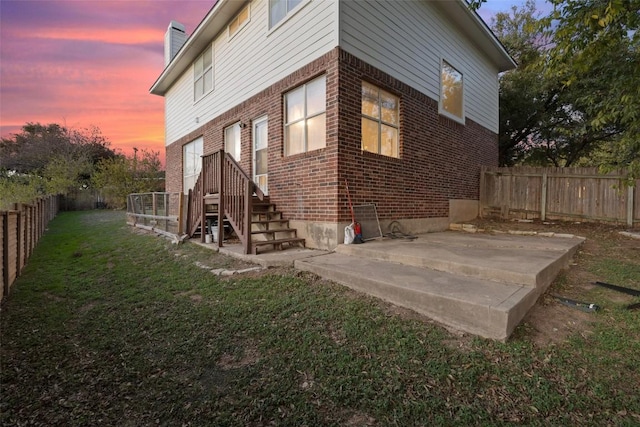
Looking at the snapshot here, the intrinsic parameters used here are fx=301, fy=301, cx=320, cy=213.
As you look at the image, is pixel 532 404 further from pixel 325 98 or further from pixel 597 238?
pixel 597 238

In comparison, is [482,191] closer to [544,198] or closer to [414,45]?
[544,198]

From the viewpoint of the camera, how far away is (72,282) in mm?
4438

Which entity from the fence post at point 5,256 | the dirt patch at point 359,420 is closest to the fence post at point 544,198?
the dirt patch at point 359,420

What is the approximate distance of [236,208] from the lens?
19.5ft

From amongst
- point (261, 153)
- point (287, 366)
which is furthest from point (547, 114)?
point (287, 366)

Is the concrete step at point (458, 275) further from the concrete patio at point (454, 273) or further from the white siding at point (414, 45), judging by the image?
the white siding at point (414, 45)

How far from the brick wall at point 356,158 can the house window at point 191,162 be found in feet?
4.85

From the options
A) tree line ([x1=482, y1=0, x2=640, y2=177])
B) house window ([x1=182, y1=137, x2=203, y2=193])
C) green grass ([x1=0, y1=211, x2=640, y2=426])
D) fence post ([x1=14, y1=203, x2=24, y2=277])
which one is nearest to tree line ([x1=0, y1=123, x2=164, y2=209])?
house window ([x1=182, y1=137, x2=203, y2=193])

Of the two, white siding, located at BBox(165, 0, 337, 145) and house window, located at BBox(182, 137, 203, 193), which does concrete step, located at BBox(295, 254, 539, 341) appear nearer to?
white siding, located at BBox(165, 0, 337, 145)

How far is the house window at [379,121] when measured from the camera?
6.26 metres

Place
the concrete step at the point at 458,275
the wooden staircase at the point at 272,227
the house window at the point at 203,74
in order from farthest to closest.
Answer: the house window at the point at 203,74
the wooden staircase at the point at 272,227
the concrete step at the point at 458,275

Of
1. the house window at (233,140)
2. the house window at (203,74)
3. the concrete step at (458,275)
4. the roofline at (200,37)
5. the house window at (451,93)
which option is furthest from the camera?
the house window at (203,74)

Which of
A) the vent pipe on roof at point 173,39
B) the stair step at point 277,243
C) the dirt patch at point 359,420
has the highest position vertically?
the vent pipe on roof at point 173,39

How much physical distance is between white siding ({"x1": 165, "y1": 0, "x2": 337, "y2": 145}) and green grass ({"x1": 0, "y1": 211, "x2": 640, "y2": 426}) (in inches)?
197
